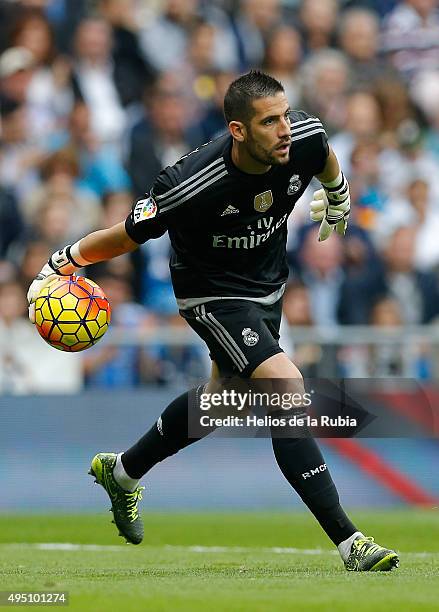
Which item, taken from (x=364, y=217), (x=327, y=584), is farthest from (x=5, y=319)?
(x=327, y=584)

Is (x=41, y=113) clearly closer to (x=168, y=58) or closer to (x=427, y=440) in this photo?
(x=168, y=58)

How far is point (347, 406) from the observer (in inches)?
513

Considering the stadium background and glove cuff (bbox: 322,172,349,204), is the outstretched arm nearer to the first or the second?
glove cuff (bbox: 322,172,349,204)

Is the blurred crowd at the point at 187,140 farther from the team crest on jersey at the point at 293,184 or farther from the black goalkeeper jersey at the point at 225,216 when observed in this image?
the team crest on jersey at the point at 293,184

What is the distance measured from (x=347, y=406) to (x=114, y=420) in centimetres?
232

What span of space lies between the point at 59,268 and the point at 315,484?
2.15m

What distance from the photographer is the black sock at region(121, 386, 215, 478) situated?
8.38 meters

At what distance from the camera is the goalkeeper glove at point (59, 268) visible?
26.8 feet

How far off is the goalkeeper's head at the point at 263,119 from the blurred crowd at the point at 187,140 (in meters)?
5.51

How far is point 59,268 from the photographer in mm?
8266

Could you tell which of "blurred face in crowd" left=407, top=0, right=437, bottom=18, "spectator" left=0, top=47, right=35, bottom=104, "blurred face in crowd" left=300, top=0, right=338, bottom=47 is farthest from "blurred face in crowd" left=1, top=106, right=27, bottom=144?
"blurred face in crowd" left=407, top=0, right=437, bottom=18

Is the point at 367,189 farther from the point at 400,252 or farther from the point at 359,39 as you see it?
the point at 359,39

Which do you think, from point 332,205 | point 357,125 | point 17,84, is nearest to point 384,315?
point 357,125

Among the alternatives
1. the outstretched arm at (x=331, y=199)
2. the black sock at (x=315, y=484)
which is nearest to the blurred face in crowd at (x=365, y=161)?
the outstretched arm at (x=331, y=199)
